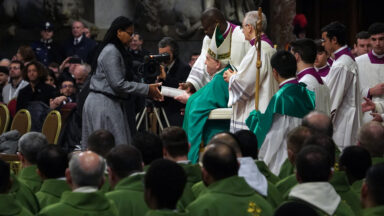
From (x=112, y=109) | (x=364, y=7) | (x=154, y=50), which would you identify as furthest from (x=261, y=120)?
(x=364, y=7)

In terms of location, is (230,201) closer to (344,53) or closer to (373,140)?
(373,140)

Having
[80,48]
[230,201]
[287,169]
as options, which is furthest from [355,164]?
[80,48]

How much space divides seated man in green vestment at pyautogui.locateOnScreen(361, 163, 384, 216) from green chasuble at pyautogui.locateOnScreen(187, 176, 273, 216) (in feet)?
2.36

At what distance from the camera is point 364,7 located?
1759 centimetres

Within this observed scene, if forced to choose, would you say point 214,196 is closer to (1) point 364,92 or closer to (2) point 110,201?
(2) point 110,201

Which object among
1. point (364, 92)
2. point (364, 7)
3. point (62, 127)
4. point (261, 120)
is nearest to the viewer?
point (261, 120)

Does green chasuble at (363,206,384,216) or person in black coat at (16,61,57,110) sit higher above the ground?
person in black coat at (16,61,57,110)

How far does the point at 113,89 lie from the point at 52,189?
3303mm

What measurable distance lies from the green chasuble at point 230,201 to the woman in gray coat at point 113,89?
3697 millimetres

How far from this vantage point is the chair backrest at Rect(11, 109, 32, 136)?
32.9 ft

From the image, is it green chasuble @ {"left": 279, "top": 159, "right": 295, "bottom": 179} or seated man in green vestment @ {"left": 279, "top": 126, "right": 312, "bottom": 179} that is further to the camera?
green chasuble @ {"left": 279, "top": 159, "right": 295, "bottom": 179}

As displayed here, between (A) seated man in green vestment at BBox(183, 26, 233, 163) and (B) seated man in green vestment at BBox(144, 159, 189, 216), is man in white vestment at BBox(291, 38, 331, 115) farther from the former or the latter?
(B) seated man in green vestment at BBox(144, 159, 189, 216)

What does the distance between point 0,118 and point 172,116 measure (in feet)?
7.13

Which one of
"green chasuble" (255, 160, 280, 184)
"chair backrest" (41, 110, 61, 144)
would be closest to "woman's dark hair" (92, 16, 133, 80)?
"chair backrest" (41, 110, 61, 144)
